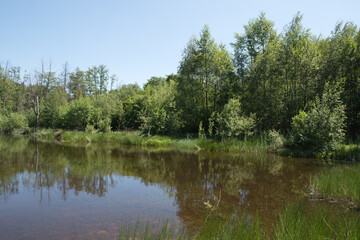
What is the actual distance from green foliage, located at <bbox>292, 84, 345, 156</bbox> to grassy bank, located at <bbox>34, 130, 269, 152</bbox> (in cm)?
296

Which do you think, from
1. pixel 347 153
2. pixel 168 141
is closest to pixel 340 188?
pixel 347 153

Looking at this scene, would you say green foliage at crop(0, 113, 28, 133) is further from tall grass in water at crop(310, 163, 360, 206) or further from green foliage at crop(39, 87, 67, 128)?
tall grass in water at crop(310, 163, 360, 206)

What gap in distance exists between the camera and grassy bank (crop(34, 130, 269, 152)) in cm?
1662

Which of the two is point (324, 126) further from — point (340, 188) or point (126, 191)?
point (126, 191)

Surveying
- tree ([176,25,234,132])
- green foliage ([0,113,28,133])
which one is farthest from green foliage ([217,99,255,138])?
green foliage ([0,113,28,133])

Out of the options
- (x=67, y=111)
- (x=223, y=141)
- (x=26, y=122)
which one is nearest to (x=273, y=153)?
(x=223, y=141)

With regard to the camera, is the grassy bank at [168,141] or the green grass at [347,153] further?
the grassy bank at [168,141]

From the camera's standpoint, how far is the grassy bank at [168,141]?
54.5 ft

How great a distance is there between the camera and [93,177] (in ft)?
31.5

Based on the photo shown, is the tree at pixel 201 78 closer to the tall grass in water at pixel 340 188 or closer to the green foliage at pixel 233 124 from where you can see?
the green foliage at pixel 233 124

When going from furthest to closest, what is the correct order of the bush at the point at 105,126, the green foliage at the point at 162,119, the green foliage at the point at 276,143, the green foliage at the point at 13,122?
the green foliage at the point at 13,122 → the bush at the point at 105,126 → the green foliage at the point at 162,119 → the green foliage at the point at 276,143

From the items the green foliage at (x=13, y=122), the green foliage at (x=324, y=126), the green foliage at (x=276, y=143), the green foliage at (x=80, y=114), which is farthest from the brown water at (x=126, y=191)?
the green foliage at (x=13, y=122)

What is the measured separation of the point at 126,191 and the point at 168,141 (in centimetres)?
1223

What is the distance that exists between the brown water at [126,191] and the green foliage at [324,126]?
49.5 inches
